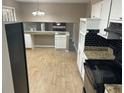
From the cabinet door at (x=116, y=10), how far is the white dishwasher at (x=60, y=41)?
15.6 feet

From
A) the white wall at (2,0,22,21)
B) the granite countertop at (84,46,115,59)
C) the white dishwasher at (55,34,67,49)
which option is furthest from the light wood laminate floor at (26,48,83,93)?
the white wall at (2,0,22,21)

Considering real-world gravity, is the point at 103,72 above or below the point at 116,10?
below

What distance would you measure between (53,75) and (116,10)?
9.06 ft

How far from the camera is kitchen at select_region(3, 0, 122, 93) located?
1.86 meters

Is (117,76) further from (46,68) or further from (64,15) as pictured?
(64,15)

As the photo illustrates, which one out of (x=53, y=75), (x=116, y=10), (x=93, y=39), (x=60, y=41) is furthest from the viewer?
(x=60, y=41)

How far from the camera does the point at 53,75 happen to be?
400cm

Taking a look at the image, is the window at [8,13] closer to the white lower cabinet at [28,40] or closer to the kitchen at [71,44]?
the kitchen at [71,44]

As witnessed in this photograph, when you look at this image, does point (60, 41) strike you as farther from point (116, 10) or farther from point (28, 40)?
point (116, 10)

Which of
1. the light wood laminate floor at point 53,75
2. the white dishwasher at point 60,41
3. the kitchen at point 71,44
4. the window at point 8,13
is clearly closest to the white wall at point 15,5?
the kitchen at point 71,44

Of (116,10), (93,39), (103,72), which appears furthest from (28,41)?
(116,10)

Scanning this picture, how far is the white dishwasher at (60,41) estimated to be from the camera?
6797mm

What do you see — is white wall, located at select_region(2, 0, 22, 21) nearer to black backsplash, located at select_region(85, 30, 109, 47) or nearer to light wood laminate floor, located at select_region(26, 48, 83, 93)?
light wood laminate floor, located at select_region(26, 48, 83, 93)

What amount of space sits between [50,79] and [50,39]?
3970 millimetres
